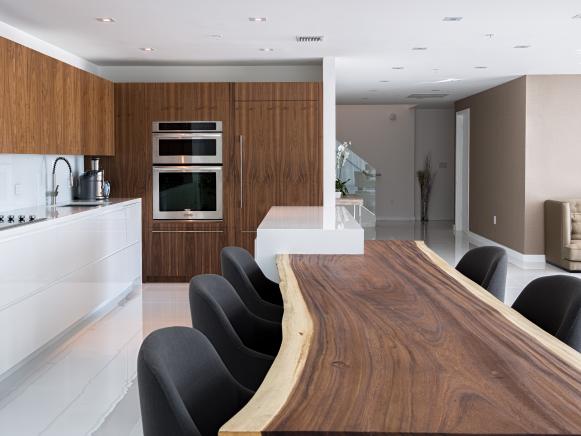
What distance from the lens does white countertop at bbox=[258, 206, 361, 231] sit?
4.60 m

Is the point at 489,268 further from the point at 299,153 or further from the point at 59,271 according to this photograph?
the point at 299,153

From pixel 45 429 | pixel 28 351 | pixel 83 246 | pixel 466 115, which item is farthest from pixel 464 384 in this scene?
pixel 466 115

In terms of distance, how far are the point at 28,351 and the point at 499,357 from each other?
3.38 m

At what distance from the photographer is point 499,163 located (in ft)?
35.3

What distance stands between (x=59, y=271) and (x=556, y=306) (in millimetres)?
3522

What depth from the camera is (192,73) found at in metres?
8.43

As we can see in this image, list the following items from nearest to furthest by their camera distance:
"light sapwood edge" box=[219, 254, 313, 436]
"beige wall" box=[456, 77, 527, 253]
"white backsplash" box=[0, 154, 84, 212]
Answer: "light sapwood edge" box=[219, 254, 313, 436] < "white backsplash" box=[0, 154, 84, 212] < "beige wall" box=[456, 77, 527, 253]

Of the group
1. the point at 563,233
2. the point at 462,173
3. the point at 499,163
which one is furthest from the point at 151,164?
the point at 462,173

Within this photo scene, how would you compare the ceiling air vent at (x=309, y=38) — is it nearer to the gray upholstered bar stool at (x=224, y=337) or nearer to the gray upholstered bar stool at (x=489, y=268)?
the gray upholstered bar stool at (x=489, y=268)

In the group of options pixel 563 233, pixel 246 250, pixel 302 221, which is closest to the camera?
pixel 302 221

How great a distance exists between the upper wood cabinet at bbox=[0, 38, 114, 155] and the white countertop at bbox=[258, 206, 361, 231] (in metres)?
1.83

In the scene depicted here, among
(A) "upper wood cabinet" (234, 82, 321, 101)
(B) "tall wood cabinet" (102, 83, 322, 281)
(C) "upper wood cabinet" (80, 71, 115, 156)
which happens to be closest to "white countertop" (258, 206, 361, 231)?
(B) "tall wood cabinet" (102, 83, 322, 281)

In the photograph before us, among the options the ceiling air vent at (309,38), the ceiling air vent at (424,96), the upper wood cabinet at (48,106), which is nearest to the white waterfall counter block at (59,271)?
the upper wood cabinet at (48,106)

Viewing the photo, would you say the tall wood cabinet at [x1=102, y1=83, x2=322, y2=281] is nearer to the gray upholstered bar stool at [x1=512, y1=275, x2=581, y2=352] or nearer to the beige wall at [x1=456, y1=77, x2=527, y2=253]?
the beige wall at [x1=456, y1=77, x2=527, y2=253]
